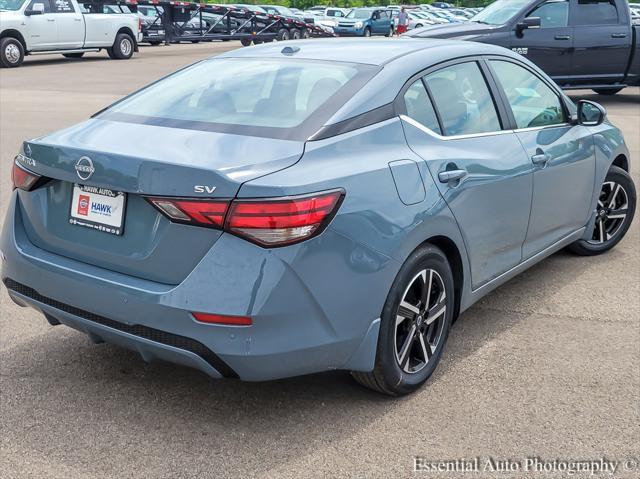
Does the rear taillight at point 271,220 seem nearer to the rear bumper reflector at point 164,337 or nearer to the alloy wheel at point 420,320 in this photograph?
the rear bumper reflector at point 164,337

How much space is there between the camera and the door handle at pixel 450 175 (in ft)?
12.1

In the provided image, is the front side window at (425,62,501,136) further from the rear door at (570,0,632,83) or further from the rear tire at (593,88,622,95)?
the rear tire at (593,88,622,95)

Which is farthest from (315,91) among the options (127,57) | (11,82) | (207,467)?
(127,57)

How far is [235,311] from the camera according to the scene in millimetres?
2992

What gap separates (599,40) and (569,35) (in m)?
0.63

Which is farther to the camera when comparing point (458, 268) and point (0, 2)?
point (0, 2)

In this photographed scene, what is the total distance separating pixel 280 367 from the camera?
10.3ft

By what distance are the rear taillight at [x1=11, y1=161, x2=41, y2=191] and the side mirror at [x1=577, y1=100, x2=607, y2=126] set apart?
329 centimetres

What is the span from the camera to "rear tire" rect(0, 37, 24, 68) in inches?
804

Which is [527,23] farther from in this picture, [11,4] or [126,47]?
[126,47]

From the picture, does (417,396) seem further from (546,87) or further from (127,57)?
(127,57)

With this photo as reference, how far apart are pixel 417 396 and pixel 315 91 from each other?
1.47 metres

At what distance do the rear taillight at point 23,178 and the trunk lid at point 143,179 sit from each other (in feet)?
0.12

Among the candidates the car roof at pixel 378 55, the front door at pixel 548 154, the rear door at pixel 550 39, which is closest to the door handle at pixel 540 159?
the front door at pixel 548 154
